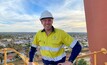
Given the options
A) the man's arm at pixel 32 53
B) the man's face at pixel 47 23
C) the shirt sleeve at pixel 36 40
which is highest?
the man's face at pixel 47 23

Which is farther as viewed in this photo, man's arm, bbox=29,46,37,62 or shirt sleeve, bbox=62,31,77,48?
man's arm, bbox=29,46,37,62

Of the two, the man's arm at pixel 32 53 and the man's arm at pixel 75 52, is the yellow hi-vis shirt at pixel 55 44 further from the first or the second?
the man's arm at pixel 32 53

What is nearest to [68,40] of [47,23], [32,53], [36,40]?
[47,23]

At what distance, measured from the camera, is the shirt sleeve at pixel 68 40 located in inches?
78.3

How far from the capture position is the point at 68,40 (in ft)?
6.57

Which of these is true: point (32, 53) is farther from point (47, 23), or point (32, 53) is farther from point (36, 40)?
point (47, 23)

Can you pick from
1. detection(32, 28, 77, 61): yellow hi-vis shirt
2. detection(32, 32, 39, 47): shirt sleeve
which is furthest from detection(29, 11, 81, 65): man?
detection(32, 32, 39, 47): shirt sleeve

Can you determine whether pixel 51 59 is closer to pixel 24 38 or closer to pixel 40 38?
pixel 40 38

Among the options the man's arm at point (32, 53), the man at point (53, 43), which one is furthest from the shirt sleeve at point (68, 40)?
the man's arm at point (32, 53)

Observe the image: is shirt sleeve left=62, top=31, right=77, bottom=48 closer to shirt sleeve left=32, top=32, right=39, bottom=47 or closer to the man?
the man

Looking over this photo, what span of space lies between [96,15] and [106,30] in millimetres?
256

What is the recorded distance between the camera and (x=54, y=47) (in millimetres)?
2061

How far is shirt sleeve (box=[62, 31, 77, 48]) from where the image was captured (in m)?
1.99

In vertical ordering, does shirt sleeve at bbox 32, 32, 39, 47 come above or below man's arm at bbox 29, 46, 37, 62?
above
